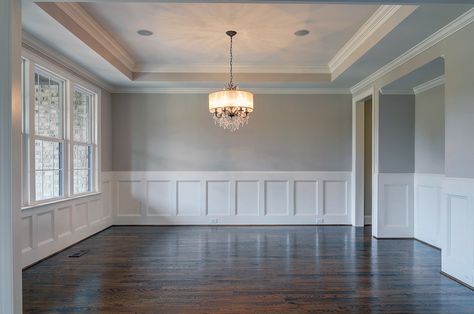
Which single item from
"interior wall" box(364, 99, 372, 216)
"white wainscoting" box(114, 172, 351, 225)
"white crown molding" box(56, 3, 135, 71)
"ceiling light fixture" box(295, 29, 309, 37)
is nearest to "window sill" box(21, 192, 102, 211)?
"white wainscoting" box(114, 172, 351, 225)

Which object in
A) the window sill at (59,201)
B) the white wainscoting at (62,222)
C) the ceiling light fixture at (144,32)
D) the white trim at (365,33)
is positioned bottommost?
the white wainscoting at (62,222)

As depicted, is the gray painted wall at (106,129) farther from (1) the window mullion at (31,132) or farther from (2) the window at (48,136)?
(1) the window mullion at (31,132)

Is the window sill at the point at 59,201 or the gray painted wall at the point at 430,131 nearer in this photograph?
the window sill at the point at 59,201

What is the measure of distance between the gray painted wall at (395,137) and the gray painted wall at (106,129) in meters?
4.74

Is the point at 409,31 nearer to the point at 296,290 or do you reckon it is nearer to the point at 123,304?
the point at 296,290

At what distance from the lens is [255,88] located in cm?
583

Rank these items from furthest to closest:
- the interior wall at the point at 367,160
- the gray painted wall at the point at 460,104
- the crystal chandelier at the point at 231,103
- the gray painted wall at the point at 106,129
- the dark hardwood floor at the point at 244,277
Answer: the interior wall at the point at 367,160
the gray painted wall at the point at 106,129
the crystal chandelier at the point at 231,103
the gray painted wall at the point at 460,104
the dark hardwood floor at the point at 244,277

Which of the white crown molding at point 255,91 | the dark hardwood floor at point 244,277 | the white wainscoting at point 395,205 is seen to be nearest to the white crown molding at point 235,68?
the white crown molding at point 255,91

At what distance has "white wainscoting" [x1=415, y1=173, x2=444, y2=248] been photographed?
4414 mm

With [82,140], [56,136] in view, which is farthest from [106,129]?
[56,136]

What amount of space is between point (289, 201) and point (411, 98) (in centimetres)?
271

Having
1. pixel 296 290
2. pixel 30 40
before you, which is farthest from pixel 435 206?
pixel 30 40

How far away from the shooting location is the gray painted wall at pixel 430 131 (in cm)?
444

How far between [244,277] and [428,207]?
315 cm
